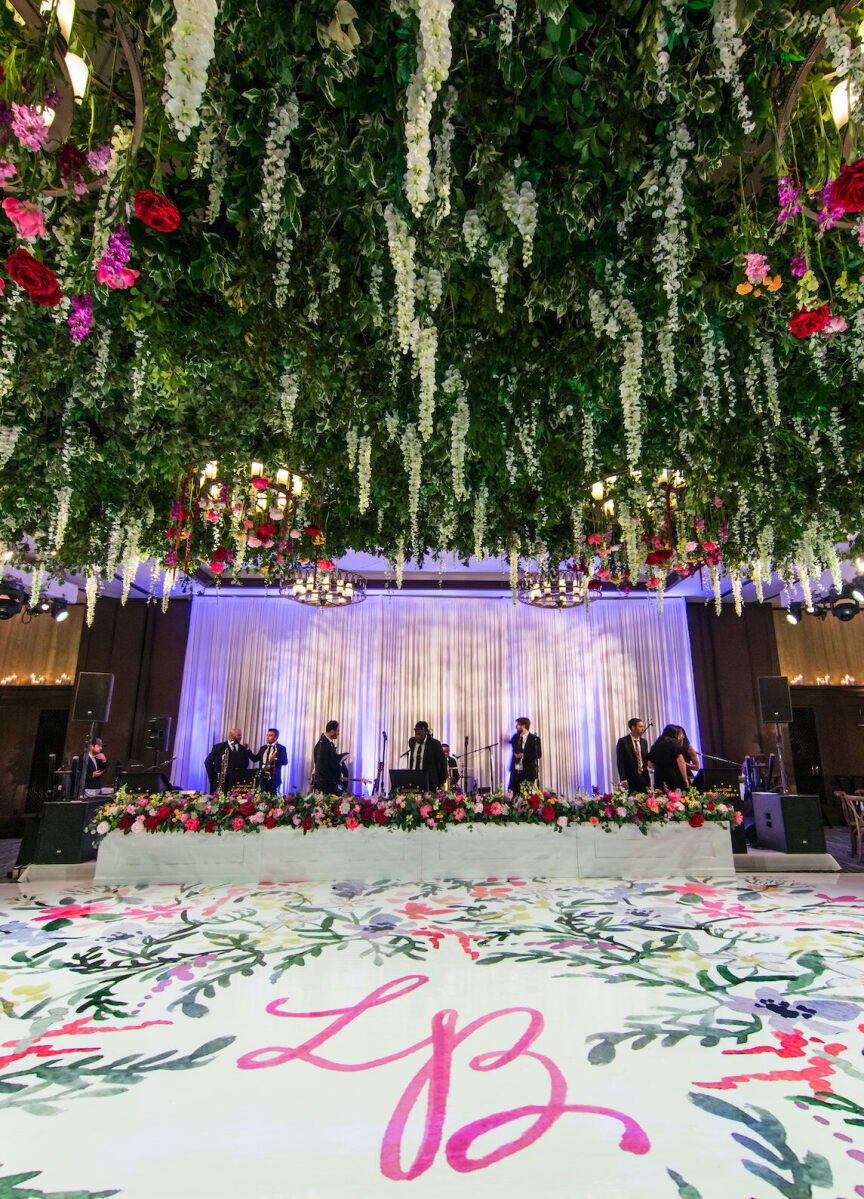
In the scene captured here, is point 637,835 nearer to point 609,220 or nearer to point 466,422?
point 466,422

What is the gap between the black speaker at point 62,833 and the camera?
20.4 feet

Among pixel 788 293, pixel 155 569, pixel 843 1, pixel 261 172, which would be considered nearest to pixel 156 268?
pixel 261 172

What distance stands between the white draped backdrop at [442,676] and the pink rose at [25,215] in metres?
10.3

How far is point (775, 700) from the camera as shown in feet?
26.2

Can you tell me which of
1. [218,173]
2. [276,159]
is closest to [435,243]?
[276,159]

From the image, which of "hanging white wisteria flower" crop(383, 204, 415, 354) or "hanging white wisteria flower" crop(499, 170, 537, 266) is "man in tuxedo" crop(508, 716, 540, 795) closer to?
"hanging white wisteria flower" crop(383, 204, 415, 354)

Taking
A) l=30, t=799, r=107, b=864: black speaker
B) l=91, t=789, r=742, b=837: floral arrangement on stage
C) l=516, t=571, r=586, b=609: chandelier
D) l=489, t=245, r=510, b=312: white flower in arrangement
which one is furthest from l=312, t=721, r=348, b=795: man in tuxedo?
l=489, t=245, r=510, b=312: white flower in arrangement

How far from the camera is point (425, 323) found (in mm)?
3193

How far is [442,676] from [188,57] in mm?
11034

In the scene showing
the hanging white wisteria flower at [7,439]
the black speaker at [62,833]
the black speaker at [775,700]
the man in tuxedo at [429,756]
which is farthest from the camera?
the man in tuxedo at [429,756]

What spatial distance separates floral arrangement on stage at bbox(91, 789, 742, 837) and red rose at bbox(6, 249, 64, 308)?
4650mm

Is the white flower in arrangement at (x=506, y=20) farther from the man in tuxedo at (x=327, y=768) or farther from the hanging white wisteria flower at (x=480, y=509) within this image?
the man in tuxedo at (x=327, y=768)

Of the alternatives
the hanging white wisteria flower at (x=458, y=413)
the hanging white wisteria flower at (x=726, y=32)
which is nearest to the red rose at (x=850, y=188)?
the hanging white wisteria flower at (x=726, y=32)

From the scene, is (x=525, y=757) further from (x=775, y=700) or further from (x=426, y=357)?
(x=426, y=357)
